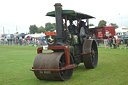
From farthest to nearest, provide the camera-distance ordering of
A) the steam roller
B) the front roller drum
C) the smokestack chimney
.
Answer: the smokestack chimney, the steam roller, the front roller drum

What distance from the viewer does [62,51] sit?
7000 millimetres

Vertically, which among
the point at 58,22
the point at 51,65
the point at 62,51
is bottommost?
the point at 51,65

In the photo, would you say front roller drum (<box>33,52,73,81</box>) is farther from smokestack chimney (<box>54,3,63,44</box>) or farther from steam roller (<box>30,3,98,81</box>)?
smokestack chimney (<box>54,3,63,44</box>)

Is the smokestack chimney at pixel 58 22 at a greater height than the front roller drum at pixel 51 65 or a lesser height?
greater

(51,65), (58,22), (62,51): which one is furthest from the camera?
(58,22)

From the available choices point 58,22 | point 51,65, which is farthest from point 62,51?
point 58,22

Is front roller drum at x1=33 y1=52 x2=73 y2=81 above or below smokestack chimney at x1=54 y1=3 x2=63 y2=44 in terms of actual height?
below

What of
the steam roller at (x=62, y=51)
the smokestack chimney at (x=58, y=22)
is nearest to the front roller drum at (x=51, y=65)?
the steam roller at (x=62, y=51)

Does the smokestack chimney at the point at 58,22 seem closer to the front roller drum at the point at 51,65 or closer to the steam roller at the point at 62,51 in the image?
the steam roller at the point at 62,51

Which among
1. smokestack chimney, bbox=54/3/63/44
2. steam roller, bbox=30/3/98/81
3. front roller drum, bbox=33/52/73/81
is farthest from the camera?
smokestack chimney, bbox=54/3/63/44

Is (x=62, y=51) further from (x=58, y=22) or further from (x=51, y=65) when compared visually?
(x=58, y=22)

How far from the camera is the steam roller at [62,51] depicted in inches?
248

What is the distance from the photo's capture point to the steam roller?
6305 millimetres

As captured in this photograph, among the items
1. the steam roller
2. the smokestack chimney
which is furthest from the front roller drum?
the smokestack chimney
